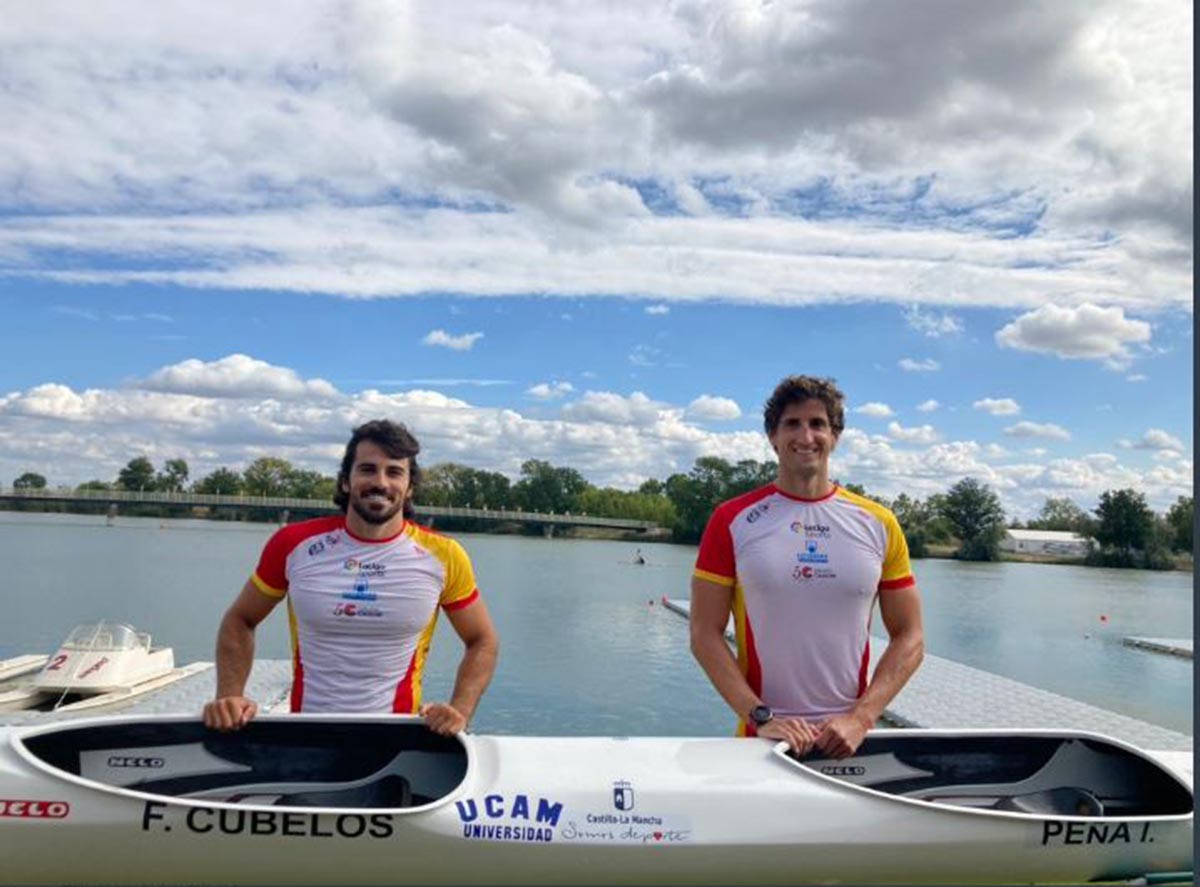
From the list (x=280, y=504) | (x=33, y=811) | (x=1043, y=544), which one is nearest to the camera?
(x=33, y=811)

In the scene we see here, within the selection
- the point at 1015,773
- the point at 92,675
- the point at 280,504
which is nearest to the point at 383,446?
the point at 1015,773

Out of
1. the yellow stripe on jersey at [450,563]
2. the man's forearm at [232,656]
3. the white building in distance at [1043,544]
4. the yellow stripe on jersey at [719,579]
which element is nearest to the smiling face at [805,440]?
the yellow stripe on jersey at [719,579]

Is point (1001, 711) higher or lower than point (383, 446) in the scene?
lower

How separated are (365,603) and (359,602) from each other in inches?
0.7

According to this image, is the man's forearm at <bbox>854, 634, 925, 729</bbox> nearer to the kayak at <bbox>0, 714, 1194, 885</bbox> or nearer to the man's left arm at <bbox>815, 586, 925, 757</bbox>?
the man's left arm at <bbox>815, 586, 925, 757</bbox>

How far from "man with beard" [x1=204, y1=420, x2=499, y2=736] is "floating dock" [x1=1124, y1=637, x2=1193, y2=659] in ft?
74.0

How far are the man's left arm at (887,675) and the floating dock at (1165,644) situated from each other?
2180 centimetres

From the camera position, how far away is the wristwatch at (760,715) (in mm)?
3098

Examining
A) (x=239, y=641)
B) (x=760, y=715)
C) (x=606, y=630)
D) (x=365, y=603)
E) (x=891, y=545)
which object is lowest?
(x=606, y=630)

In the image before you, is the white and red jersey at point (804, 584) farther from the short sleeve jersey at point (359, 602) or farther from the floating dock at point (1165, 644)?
the floating dock at point (1165, 644)

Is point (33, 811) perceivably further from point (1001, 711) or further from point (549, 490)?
point (549, 490)

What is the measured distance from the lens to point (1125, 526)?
72812 mm

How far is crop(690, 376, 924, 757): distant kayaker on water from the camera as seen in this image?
3090 mm

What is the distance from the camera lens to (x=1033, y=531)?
294 feet
